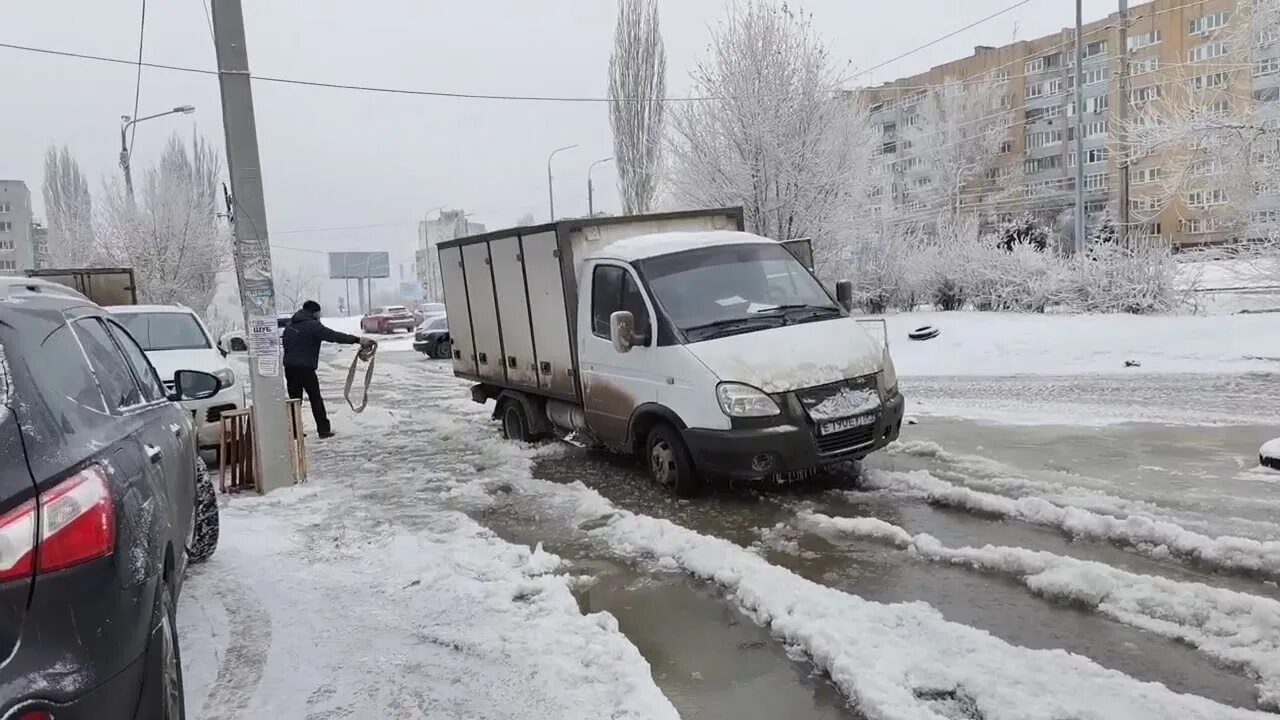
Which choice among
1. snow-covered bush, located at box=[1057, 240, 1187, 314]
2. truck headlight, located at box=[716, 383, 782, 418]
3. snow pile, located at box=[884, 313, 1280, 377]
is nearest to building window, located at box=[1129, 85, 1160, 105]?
snow-covered bush, located at box=[1057, 240, 1187, 314]

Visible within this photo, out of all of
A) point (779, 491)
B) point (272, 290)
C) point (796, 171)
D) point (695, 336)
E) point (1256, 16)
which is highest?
point (1256, 16)

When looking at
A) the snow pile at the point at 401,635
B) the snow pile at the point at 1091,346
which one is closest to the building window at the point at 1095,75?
the snow pile at the point at 1091,346

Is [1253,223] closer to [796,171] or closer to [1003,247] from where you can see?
[1003,247]

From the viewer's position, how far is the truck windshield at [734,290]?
22.9 feet

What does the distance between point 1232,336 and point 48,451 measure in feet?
56.9

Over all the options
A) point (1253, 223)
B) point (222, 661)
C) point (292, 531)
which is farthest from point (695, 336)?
point (1253, 223)

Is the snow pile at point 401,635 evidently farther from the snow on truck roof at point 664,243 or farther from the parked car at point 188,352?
the parked car at point 188,352

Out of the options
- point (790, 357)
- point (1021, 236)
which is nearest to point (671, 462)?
point (790, 357)

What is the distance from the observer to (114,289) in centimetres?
1652

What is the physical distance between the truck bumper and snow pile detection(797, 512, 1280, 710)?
1.22 meters

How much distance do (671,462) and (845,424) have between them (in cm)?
145

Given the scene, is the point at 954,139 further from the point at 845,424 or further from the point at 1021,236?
the point at 845,424

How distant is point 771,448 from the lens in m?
6.26

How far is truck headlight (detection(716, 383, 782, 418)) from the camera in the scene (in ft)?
20.7
